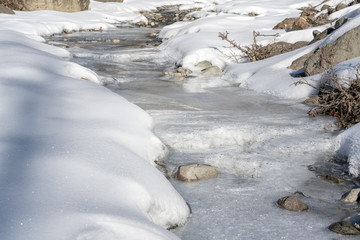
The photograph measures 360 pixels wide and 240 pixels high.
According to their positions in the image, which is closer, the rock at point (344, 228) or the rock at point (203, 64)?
the rock at point (344, 228)

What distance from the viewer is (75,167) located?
2.21 meters

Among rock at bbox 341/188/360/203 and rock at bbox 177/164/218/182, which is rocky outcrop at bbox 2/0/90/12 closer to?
rock at bbox 177/164/218/182

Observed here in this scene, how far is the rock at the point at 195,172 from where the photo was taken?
3186 millimetres

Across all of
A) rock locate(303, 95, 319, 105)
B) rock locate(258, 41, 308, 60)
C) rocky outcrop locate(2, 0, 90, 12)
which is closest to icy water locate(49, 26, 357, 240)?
rock locate(303, 95, 319, 105)

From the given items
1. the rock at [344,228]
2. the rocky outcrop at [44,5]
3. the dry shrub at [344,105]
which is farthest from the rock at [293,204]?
the rocky outcrop at [44,5]

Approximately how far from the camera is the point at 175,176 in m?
3.24

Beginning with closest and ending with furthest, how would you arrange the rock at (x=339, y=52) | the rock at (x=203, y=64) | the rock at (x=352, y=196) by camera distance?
the rock at (x=352, y=196) < the rock at (x=339, y=52) < the rock at (x=203, y=64)

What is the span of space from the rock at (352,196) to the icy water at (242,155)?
0.06 metres

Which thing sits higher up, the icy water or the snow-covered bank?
the snow-covered bank

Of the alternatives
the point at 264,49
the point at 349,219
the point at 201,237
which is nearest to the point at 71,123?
the point at 201,237

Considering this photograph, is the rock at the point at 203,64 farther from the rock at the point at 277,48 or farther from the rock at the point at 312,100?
the rock at the point at 312,100

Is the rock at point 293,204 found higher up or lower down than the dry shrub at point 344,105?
lower down

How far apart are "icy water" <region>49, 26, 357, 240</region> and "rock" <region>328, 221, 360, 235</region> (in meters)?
0.04

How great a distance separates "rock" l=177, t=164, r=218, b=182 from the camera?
319cm
